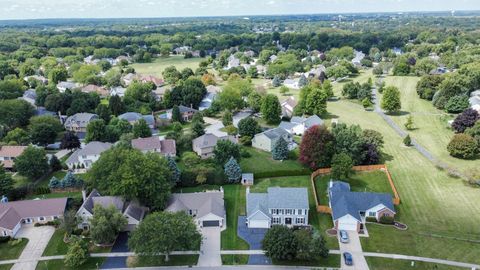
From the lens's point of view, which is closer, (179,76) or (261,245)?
(261,245)

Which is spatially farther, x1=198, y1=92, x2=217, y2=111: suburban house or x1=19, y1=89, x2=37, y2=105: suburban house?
x1=19, y1=89, x2=37, y2=105: suburban house

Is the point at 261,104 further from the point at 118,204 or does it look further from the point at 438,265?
the point at 438,265

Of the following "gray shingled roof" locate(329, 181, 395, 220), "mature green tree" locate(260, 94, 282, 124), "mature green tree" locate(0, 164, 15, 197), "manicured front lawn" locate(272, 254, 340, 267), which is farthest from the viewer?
"mature green tree" locate(260, 94, 282, 124)

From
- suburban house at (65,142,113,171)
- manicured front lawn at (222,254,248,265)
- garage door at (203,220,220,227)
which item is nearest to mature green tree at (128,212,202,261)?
manicured front lawn at (222,254,248,265)

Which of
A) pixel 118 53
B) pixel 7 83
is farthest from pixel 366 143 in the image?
pixel 118 53

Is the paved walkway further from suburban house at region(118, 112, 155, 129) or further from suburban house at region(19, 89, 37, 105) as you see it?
suburban house at region(19, 89, 37, 105)

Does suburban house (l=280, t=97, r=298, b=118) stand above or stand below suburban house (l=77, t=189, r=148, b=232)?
below

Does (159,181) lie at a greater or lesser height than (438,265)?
greater

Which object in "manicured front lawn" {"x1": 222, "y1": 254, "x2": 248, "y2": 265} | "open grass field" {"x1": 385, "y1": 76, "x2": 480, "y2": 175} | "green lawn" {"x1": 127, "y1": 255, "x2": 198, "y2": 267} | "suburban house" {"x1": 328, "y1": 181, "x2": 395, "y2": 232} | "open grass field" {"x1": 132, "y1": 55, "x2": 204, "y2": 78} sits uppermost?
"suburban house" {"x1": 328, "y1": 181, "x2": 395, "y2": 232}
